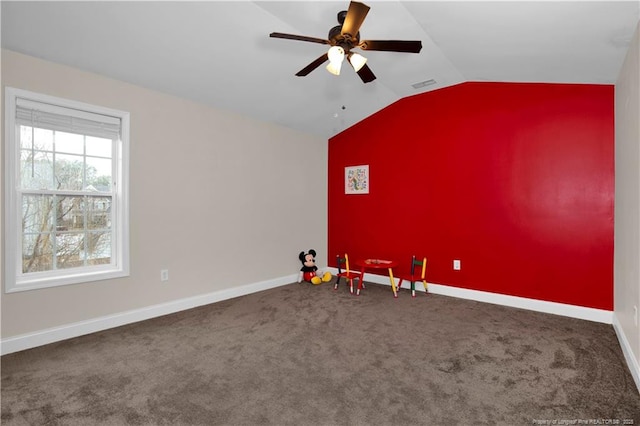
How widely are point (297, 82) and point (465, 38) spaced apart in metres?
A: 1.83

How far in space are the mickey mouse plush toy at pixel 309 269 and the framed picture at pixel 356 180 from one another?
1198 mm

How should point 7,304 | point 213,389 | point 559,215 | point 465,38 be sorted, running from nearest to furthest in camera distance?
point 213,389, point 7,304, point 465,38, point 559,215

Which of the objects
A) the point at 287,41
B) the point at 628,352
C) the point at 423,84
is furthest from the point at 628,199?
the point at 287,41

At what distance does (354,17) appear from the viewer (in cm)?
202

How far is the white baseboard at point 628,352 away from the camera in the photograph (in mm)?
2176

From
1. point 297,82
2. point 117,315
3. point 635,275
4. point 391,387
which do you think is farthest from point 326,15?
point 117,315

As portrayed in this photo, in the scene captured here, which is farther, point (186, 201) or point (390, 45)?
point (186, 201)

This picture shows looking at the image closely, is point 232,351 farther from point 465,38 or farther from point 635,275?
point 465,38

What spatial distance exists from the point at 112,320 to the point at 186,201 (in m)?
1.41

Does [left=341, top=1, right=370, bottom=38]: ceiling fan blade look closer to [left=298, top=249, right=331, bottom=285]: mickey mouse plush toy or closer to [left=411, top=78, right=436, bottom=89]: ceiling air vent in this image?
[left=411, top=78, right=436, bottom=89]: ceiling air vent

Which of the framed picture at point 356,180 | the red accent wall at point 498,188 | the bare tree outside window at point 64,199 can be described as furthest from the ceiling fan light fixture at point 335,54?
the framed picture at point 356,180

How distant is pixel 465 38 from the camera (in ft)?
9.44

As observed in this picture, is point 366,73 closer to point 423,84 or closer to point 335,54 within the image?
point 335,54

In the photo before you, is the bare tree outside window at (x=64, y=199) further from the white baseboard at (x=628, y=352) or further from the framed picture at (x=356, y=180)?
the white baseboard at (x=628, y=352)
